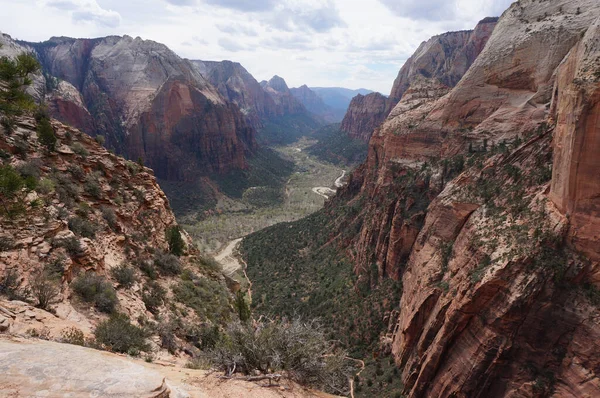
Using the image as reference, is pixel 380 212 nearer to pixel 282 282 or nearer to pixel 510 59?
pixel 282 282

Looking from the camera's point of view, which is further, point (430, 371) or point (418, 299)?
point (418, 299)

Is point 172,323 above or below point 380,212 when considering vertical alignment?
below

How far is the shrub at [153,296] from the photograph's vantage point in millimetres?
18228

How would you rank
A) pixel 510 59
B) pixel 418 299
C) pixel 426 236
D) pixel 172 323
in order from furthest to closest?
pixel 510 59, pixel 426 236, pixel 418 299, pixel 172 323

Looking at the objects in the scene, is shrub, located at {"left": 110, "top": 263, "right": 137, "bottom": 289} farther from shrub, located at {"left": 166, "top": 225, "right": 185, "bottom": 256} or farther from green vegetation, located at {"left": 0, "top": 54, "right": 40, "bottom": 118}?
green vegetation, located at {"left": 0, "top": 54, "right": 40, "bottom": 118}

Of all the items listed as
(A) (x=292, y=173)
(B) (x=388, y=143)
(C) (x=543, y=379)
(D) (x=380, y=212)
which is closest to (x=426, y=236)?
(D) (x=380, y=212)

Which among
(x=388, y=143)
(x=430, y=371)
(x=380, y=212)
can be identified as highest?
(x=388, y=143)

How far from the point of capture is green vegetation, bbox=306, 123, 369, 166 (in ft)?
471

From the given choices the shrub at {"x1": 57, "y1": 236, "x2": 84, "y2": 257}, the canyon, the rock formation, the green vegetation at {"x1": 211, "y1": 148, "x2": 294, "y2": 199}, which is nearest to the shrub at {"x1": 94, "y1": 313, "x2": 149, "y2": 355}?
the canyon

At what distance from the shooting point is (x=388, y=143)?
4212 centimetres

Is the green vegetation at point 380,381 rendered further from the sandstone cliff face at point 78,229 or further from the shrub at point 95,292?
the shrub at point 95,292

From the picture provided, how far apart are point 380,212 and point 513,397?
22.1m

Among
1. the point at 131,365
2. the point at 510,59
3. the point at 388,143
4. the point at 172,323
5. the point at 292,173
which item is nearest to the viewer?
the point at 131,365

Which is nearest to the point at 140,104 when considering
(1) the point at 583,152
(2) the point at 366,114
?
(1) the point at 583,152
